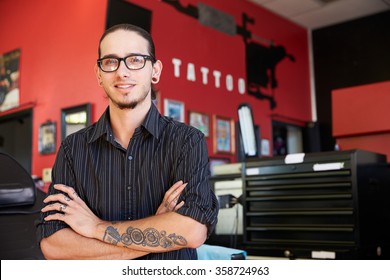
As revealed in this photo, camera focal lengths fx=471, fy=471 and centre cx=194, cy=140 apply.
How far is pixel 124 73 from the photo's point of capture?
1083 mm

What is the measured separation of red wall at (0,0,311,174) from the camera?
383 cm

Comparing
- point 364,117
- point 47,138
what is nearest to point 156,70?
point 364,117

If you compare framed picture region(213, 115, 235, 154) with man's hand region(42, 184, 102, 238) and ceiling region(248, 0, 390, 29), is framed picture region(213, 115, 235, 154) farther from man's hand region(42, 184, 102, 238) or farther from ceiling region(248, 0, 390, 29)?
man's hand region(42, 184, 102, 238)

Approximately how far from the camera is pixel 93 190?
1.20m

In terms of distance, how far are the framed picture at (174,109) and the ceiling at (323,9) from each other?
6.58 ft

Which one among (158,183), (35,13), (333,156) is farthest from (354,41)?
(158,183)

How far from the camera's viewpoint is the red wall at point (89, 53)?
12.6 ft

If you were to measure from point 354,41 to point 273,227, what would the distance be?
16.3ft

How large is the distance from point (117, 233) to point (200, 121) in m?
3.65

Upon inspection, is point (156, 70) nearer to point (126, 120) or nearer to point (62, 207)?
point (126, 120)

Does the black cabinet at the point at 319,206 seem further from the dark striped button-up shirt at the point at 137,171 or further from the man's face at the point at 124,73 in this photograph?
the man's face at the point at 124,73

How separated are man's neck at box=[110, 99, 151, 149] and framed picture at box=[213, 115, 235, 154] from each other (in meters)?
3.59

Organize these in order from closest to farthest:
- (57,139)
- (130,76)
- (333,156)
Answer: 1. (130,76)
2. (333,156)
3. (57,139)
